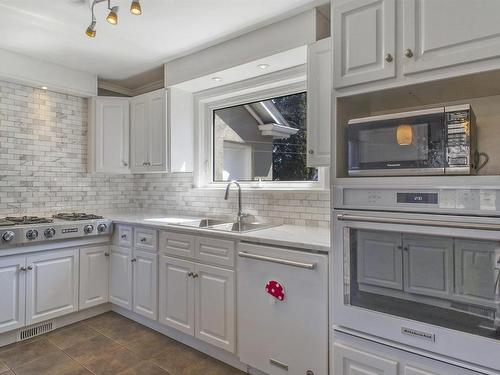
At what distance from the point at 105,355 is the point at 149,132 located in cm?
211

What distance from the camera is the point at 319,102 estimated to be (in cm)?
219

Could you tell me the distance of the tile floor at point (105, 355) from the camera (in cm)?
228

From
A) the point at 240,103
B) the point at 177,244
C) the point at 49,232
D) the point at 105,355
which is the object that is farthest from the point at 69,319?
the point at 240,103

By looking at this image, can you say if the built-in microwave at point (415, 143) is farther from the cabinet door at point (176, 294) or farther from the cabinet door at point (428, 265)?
the cabinet door at point (176, 294)

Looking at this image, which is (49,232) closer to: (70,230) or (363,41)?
(70,230)

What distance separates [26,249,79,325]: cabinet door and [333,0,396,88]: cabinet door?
Answer: 108 inches

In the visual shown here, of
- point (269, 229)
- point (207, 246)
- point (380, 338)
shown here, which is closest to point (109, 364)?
point (207, 246)

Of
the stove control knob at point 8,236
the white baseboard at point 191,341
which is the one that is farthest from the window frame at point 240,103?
the stove control knob at point 8,236

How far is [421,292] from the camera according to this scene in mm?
1493

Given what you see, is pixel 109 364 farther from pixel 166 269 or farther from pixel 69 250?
pixel 69 250

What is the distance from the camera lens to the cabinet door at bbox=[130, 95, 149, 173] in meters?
3.50

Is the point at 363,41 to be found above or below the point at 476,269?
above

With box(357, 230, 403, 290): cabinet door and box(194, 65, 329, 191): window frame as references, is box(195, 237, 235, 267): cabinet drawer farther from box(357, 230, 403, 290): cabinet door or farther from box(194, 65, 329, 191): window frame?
box(357, 230, 403, 290): cabinet door

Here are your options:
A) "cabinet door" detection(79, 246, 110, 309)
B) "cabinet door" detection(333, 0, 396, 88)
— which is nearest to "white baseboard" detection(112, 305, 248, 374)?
"cabinet door" detection(79, 246, 110, 309)
